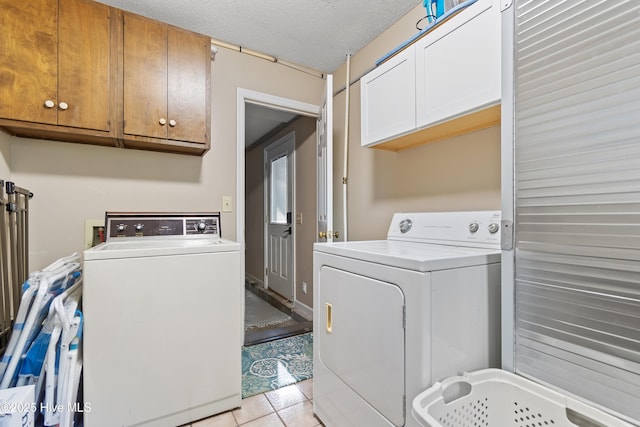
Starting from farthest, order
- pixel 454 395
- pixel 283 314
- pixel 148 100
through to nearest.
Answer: pixel 283 314 → pixel 148 100 → pixel 454 395

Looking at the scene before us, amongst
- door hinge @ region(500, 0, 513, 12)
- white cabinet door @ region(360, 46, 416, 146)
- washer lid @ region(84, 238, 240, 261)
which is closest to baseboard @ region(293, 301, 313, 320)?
washer lid @ region(84, 238, 240, 261)

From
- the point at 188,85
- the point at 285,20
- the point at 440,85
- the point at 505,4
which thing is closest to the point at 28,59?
the point at 188,85

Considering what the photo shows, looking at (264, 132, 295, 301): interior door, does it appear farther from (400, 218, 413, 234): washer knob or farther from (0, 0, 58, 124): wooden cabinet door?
(0, 0, 58, 124): wooden cabinet door

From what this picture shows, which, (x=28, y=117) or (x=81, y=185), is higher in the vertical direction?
(x=28, y=117)

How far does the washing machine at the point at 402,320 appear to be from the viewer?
97 cm

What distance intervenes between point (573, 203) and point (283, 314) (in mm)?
2881

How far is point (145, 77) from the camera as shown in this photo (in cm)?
178

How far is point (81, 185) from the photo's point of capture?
1.88 metres

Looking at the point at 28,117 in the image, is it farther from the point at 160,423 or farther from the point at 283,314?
the point at 283,314

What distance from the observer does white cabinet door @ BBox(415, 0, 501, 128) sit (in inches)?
47.3

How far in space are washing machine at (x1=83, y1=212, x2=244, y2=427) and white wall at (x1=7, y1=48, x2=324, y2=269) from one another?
0.67 m

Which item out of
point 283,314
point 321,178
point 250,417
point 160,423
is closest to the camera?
point 160,423

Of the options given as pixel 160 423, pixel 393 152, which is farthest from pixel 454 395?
pixel 393 152

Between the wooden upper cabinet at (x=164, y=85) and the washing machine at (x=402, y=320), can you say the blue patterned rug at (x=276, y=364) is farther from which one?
the wooden upper cabinet at (x=164, y=85)
